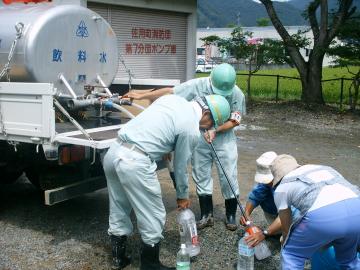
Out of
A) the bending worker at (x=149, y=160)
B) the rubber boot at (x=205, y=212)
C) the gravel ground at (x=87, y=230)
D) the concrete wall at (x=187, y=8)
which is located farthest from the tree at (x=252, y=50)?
the bending worker at (x=149, y=160)

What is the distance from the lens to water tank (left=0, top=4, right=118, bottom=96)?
16.0 feet

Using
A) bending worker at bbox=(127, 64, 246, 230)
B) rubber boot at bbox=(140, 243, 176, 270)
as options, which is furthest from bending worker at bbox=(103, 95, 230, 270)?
bending worker at bbox=(127, 64, 246, 230)

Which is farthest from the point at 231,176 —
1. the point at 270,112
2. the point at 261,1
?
the point at 261,1

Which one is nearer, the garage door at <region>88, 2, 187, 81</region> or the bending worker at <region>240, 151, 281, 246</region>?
the bending worker at <region>240, 151, 281, 246</region>

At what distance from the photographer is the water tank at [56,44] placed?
4891 mm

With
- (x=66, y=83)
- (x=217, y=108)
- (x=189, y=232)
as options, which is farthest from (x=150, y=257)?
(x=66, y=83)

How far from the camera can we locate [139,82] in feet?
20.6

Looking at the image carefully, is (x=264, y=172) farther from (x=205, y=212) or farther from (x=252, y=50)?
(x=252, y=50)

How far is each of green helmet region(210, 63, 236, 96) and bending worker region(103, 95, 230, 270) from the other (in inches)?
32.8

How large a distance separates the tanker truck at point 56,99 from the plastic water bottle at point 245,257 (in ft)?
4.47

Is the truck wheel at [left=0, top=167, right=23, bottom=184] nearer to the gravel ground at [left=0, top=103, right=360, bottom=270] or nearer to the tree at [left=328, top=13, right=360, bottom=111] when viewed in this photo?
the gravel ground at [left=0, top=103, right=360, bottom=270]

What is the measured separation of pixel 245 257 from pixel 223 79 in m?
1.66

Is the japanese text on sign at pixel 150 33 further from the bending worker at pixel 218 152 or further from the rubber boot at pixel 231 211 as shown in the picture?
the rubber boot at pixel 231 211

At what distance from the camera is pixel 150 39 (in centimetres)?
945
